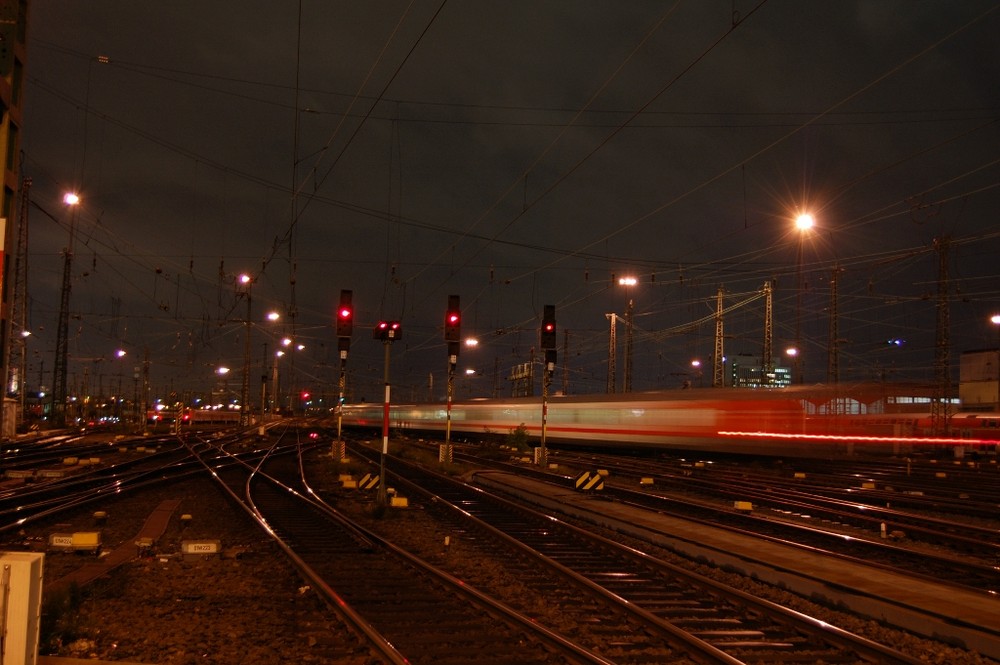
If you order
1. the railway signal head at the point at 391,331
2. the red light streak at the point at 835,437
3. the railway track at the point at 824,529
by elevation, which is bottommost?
the railway track at the point at 824,529

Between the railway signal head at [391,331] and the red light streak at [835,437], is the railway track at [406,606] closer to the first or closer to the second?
the railway signal head at [391,331]

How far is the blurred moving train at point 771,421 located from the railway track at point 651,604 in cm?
2157

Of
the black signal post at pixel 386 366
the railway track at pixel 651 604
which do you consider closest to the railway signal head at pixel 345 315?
the black signal post at pixel 386 366

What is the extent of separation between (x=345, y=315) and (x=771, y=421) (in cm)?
2150

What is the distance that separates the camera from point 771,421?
3497 centimetres

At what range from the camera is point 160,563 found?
12.0 metres

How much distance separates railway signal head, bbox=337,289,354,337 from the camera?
2059cm

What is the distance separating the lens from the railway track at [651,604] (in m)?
8.05

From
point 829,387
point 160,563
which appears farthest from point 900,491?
point 160,563

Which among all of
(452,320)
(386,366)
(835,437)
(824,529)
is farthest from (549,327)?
(835,437)

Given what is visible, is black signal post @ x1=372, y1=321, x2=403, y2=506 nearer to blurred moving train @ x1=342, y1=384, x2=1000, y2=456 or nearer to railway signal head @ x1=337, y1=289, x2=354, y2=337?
railway signal head @ x1=337, y1=289, x2=354, y2=337

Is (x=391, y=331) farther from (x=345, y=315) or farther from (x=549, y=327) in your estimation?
(x=549, y=327)

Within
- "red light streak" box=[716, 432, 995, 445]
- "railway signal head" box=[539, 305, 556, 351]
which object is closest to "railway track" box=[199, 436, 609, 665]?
"railway signal head" box=[539, 305, 556, 351]

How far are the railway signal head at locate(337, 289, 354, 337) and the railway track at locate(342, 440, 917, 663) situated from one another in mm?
6616
